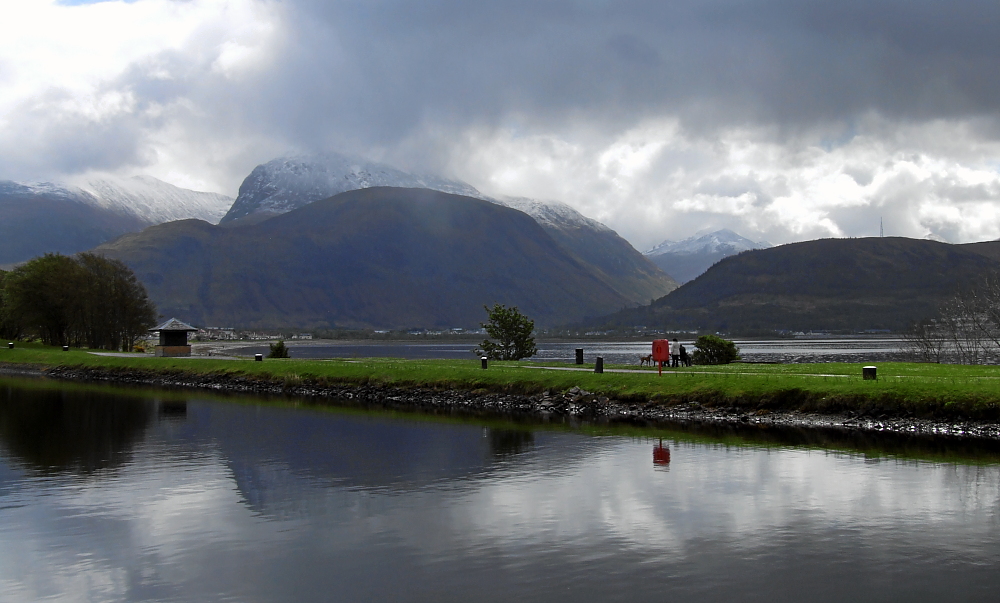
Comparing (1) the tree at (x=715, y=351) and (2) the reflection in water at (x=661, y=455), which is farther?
(1) the tree at (x=715, y=351)

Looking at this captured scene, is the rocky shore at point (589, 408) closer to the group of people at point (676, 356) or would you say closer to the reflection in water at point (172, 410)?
the reflection in water at point (172, 410)

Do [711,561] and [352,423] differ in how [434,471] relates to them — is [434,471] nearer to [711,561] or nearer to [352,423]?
[711,561]

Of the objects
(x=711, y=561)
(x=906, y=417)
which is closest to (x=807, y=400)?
(x=906, y=417)

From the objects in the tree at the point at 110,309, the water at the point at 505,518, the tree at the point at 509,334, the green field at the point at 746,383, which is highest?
the tree at the point at 110,309

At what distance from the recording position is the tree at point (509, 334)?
257 feet

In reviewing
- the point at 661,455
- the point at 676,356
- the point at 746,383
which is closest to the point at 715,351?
the point at 676,356

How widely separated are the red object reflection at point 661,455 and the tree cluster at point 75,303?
109 m

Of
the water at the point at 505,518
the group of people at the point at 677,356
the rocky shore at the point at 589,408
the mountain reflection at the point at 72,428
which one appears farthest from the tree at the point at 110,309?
the water at the point at 505,518

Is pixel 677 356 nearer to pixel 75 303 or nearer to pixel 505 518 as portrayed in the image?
pixel 505 518

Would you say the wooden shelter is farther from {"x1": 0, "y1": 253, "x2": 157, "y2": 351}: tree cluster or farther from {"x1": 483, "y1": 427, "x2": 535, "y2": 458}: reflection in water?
{"x1": 483, "y1": 427, "x2": 535, "y2": 458}: reflection in water

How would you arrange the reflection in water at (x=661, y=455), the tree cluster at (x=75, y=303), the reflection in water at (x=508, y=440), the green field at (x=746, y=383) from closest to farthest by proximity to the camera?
the reflection in water at (x=661, y=455) < the reflection in water at (x=508, y=440) < the green field at (x=746, y=383) < the tree cluster at (x=75, y=303)

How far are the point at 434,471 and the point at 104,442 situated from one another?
751 inches

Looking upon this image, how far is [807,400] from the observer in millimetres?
43031

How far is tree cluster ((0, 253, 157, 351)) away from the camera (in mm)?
119688
